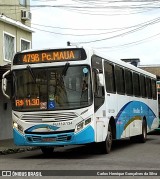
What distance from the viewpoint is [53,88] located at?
518 inches

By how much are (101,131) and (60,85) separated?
2029 millimetres

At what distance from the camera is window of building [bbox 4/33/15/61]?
23.1m

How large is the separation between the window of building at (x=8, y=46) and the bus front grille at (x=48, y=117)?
10230 mm

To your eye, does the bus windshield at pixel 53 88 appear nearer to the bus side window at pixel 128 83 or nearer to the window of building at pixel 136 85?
the bus side window at pixel 128 83

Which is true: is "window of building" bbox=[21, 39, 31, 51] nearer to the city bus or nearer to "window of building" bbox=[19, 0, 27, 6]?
"window of building" bbox=[19, 0, 27, 6]

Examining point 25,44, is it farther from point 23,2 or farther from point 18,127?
point 18,127

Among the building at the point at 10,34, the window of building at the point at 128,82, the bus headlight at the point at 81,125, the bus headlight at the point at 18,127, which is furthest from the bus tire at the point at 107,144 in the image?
the building at the point at 10,34

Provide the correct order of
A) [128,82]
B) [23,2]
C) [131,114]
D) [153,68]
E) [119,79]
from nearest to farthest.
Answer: [119,79] → [128,82] → [131,114] → [23,2] → [153,68]

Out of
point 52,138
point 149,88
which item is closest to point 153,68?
point 149,88

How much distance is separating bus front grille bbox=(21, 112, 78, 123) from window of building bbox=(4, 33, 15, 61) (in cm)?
1023

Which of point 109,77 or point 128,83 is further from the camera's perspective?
point 128,83

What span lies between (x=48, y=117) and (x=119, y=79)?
4.20m

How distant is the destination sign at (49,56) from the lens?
13.3 metres

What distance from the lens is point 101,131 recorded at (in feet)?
45.1
